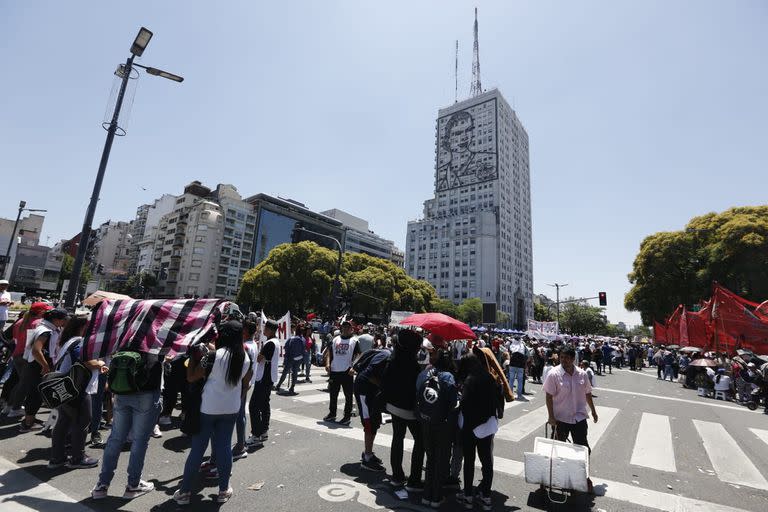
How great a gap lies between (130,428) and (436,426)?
3390 mm

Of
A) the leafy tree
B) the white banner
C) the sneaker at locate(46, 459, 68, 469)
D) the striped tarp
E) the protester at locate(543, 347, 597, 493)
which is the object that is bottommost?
the sneaker at locate(46, 459, 68, 469)

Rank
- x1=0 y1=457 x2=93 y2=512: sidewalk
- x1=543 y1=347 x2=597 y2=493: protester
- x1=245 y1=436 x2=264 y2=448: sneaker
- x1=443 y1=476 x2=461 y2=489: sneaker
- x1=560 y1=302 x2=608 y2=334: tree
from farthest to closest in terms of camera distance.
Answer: x1=560 y1=302 x2=608 y2=334: tree → x1=245 y1=436 x2=264 y2=448: sneaker → x1=543 y1=347 x2=597 y2=493: protester → x1=443 y1=476 x2=461 y2=489: sneaker → x1=0 y1=457 x2=93 y2=512: sidewalk

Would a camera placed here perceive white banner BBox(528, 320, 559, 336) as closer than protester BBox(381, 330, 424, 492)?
No

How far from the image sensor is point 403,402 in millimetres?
4660

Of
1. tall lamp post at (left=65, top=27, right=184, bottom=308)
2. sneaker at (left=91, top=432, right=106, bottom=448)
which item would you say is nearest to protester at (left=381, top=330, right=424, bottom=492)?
sneaker at (left=91, top=432, right=106, bottom=448)

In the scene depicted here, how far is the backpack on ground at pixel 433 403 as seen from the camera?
4.22 metres

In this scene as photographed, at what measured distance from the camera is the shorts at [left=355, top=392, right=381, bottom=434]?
5328mm

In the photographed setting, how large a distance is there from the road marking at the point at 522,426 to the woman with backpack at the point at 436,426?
3594 mm

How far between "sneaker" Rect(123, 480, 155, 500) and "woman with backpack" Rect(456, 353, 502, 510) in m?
3.57

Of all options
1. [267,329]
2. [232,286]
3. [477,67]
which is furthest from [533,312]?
[267,329]

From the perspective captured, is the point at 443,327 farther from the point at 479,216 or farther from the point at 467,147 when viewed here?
the point at 467,147

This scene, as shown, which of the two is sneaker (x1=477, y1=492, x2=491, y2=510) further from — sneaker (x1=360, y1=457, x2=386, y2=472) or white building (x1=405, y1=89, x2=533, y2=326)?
white building (x1=405, y1=89, x2=533, y2=326)

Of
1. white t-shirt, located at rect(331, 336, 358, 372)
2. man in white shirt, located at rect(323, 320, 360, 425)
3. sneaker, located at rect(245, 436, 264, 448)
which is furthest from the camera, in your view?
white t-shirt, located at rect(331, 336, 358, 372)

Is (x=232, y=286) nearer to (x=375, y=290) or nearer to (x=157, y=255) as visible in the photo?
(x=157, y=255)
